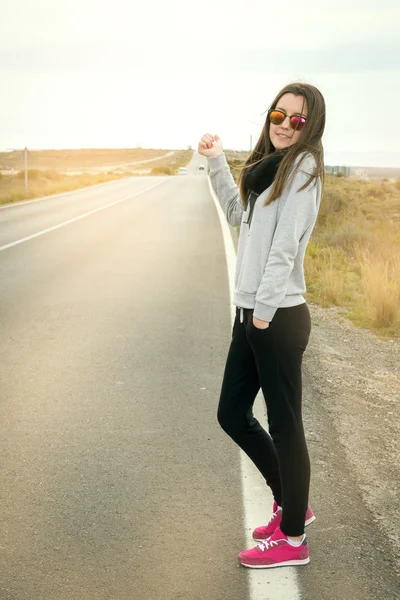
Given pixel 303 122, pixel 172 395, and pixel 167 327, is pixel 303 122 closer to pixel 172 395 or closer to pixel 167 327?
pixel 172 395

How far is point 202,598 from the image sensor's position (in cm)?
274

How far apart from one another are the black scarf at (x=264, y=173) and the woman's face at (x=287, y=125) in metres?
0.04

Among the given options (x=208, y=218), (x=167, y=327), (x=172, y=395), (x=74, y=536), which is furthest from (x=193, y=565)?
(x=208, y=218)

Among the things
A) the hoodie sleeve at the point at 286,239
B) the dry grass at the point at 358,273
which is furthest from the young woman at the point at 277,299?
the dry grass at the point at 358,273

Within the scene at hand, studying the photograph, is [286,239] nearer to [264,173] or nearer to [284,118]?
[264,173]

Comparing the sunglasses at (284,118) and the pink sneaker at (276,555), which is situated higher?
the sunglasses at (284,118)

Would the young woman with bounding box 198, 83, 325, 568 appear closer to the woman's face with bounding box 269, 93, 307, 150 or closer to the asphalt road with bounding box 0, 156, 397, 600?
the woman's face with bounding box 269, 93, 307, 150

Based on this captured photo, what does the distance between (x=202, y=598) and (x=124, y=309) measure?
18.0 ft

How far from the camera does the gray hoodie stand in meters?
2.66

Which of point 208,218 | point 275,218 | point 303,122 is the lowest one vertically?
point 208,218

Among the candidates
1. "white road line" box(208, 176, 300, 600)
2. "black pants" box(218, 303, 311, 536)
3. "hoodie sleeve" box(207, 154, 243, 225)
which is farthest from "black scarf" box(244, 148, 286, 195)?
"white road line" box(208, 176, 300, 600)

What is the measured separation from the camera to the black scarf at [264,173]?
274 cm

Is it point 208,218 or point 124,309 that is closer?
point 124,309

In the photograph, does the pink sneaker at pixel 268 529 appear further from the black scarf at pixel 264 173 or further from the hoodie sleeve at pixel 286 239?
the black scarf at pixel 264 173
